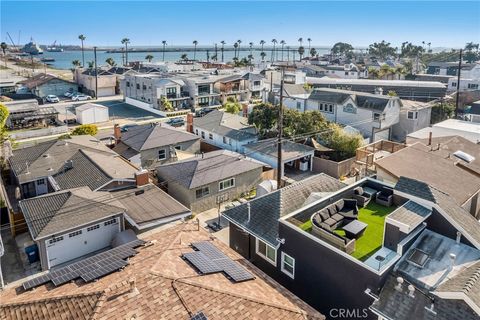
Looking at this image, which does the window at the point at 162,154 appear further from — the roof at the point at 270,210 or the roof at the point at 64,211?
the roof at the point at 270,210

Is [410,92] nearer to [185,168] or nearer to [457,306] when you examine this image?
[185,168]

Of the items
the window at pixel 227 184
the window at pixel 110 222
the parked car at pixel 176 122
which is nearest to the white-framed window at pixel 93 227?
the window at pixel 110 222

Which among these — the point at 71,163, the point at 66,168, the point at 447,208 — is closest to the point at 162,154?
the point at 71,163

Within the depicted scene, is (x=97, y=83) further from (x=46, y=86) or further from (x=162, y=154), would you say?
(x=162, y=154)

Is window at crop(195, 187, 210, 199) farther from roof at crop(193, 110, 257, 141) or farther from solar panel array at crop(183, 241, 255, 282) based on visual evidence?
roof at crop(193, 110, 257, 141)

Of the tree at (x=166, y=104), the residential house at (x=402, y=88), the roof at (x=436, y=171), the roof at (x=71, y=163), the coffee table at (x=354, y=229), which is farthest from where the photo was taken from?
the tree at (x=166, y=104)

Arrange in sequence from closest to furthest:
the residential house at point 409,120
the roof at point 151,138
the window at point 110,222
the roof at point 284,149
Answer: the window at point 110,222 → the roof at point 284,149 → the roof at point 151,138 → the residential house at point 409,120

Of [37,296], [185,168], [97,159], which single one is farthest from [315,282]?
[97,159]
